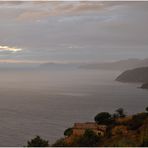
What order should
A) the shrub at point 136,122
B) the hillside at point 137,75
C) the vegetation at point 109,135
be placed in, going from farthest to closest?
the hillside at point 137,75
the shrub at point 136,122
the vegetation at point 109,135

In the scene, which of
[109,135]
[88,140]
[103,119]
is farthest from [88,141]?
[103,119]

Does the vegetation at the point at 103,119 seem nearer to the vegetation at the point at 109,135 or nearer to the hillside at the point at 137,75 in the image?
the vegetation at the point at 109,135

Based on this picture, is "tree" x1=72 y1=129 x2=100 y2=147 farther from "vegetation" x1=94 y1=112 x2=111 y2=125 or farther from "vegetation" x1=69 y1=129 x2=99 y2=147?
"vegetation" x1=94 y1=112 x2=111 y2=125

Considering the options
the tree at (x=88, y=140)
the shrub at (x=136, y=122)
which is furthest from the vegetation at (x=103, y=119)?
the tree at (x=88, y=140)

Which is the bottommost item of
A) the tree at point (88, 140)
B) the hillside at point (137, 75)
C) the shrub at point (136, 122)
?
the tree at point (88, 140)

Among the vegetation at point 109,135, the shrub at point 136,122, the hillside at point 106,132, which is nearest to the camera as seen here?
the vegetation at point 109,135

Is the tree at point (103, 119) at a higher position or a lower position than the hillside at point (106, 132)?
higher

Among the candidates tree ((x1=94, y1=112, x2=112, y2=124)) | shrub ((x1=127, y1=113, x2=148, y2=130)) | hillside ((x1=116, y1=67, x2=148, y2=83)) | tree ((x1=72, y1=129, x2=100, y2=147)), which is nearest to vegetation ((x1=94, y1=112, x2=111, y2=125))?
tree ((x1=94, y1=112, x2=112, y2=124))

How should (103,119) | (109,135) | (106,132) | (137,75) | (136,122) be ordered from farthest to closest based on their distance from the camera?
(137,75) < (103,119) < (136,122) < (106,132) < (109,135)

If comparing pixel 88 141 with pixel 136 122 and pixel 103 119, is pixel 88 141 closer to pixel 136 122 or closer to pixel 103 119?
pixel 136 122

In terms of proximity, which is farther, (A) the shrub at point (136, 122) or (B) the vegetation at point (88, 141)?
(A) the shrub at point (136, 122)

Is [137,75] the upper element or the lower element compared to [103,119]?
upper

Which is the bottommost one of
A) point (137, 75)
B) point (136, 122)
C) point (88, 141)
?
point (88, 141)

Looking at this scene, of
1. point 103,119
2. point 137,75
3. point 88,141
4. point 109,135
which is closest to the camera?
point 88,141
